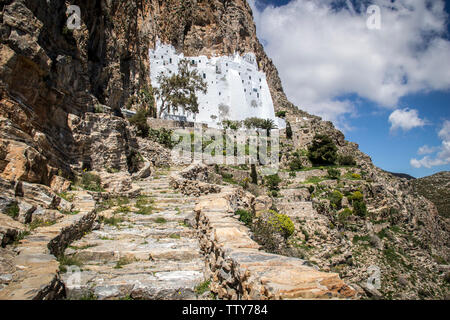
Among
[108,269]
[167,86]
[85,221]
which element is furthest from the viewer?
[167,86]

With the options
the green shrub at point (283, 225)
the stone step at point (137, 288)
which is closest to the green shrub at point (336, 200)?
the green shrub at point (283, 225)

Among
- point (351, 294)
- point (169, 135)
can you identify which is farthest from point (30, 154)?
point (169, 135)

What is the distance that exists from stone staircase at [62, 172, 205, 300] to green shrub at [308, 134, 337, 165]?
1081 inches

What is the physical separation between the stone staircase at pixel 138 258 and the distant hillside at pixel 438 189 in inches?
1787

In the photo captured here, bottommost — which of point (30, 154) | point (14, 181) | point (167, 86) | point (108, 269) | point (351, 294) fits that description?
point (108, 269)

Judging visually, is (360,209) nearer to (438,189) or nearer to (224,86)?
(224,86)

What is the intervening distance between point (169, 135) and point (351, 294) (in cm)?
2150

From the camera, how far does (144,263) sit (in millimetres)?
4613

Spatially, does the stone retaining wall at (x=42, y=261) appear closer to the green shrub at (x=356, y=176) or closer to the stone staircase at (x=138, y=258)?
the stone staircase at (x=138, y=258)

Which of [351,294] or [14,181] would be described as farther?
[14,181]

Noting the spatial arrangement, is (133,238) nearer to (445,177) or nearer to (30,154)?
(30,154)

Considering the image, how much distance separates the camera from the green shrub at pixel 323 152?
31.8 metres

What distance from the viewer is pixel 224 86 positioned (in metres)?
46.7
